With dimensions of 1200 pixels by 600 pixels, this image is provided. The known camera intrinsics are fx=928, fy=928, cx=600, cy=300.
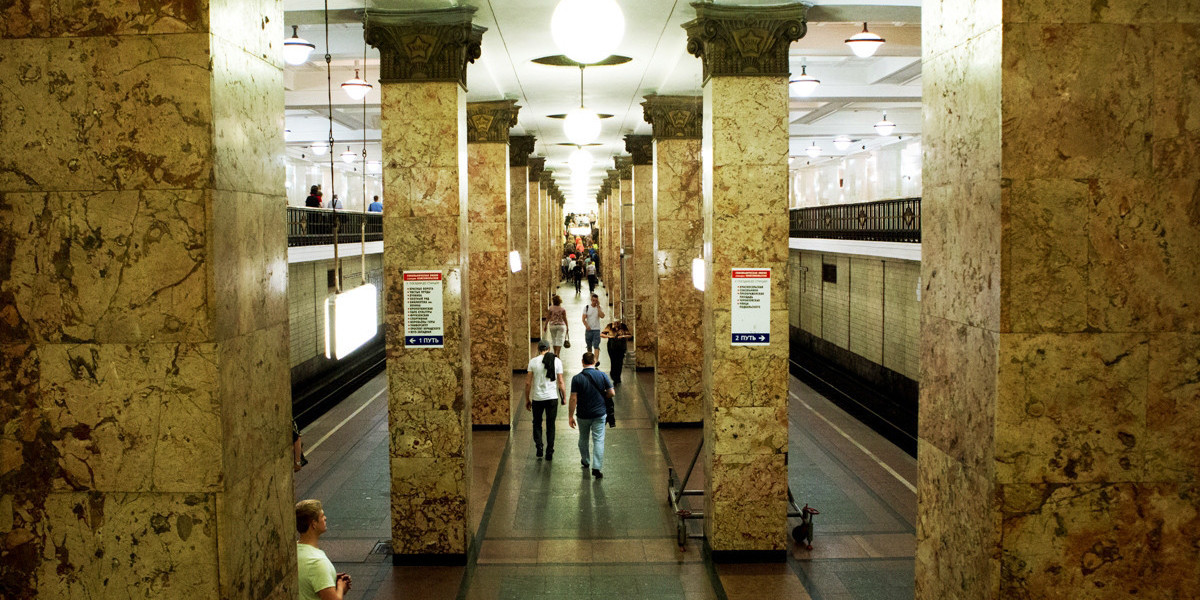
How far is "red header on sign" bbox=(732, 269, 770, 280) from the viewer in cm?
771

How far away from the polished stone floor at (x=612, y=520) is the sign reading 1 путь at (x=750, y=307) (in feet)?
6.50

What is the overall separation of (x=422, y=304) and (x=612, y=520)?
10.4 feet

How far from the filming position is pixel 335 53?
11.8 m

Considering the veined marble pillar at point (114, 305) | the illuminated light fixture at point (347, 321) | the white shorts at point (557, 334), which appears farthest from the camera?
the white shorts at point (557, 334)

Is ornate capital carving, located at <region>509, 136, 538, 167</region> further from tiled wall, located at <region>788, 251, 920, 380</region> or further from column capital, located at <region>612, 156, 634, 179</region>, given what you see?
tiled wall, located at <region>788, 251, 920, 380</region>

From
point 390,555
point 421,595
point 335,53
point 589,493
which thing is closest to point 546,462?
point 589,493

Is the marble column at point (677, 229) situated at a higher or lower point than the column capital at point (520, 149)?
lower

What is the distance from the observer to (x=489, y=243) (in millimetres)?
13344

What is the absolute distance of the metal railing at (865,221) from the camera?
14.5 metres

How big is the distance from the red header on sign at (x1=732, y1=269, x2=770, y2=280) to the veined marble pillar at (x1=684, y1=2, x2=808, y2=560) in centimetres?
5

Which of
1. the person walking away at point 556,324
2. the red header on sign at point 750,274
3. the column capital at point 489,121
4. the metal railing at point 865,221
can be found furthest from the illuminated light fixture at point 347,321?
the person walking away at point 556,324

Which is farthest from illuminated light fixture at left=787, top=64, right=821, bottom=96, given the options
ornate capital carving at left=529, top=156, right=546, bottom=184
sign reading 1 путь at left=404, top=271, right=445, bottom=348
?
ornate capital carving at left=529, top=156, right=546, bottom=184

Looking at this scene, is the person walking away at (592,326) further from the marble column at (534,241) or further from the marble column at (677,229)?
the marble column at (534,241)

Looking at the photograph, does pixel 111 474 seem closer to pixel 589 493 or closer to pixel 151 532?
pixel 151 532
